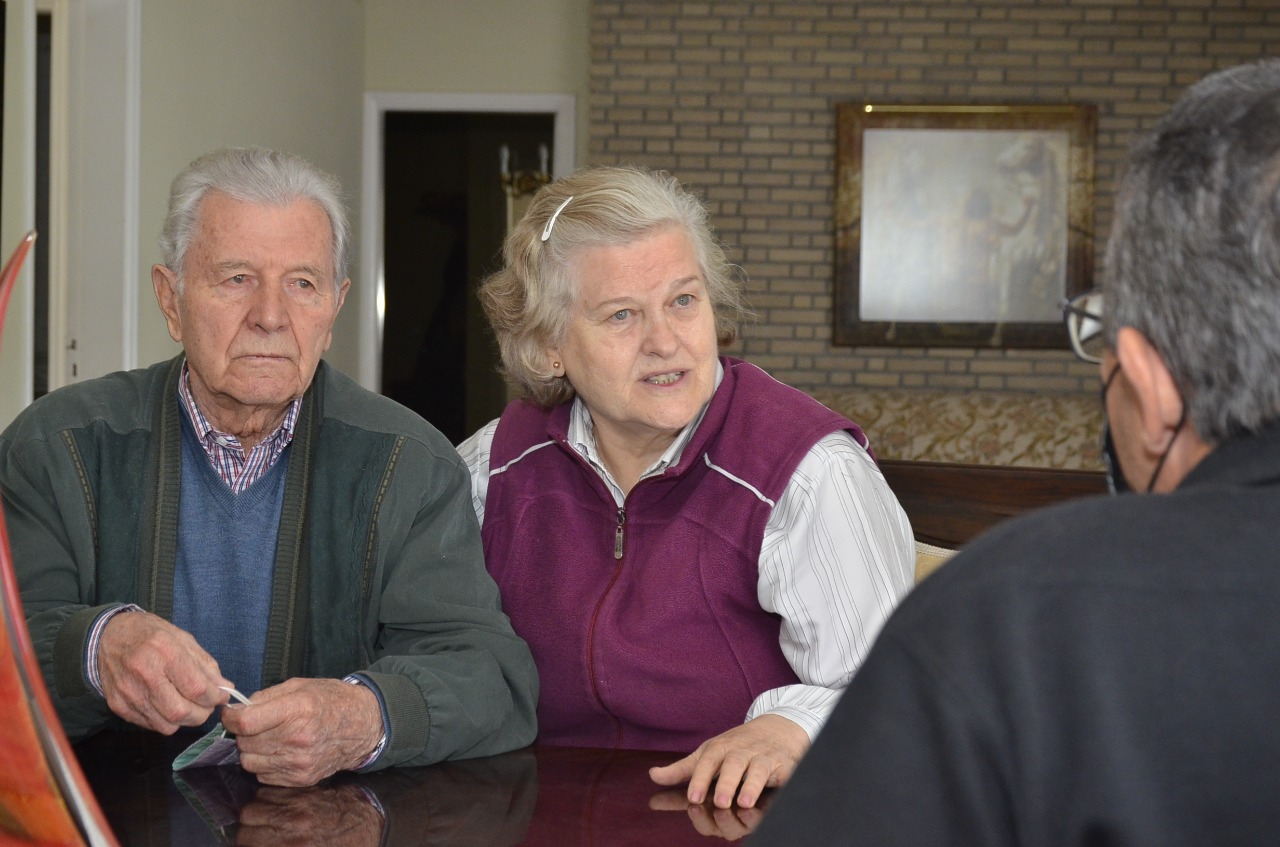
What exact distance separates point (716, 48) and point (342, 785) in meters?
6.40

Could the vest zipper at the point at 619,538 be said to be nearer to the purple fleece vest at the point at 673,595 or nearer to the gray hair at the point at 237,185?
the purple fleece vest at the point at 673,595

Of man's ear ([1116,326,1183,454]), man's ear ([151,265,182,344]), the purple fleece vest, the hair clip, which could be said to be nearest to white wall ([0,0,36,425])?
man's ear ([151,265,182,344])

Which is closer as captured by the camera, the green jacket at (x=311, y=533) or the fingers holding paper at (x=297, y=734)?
the fingers holding paper at (x=297, y=734)

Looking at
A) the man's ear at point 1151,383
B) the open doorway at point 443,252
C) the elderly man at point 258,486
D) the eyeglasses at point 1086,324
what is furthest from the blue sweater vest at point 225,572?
the open doorway at point 443,252

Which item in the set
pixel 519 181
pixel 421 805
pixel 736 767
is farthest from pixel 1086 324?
pixel 519 181

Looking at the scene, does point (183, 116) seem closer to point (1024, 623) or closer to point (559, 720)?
point (559, 720)

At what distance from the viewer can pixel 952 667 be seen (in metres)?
0.63

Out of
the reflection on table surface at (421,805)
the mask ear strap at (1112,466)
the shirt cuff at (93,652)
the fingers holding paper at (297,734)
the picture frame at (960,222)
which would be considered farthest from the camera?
the picture frame at (960,222)

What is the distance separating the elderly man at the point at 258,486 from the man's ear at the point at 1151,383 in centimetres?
96

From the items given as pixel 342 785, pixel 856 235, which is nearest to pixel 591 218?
pixel 342 785

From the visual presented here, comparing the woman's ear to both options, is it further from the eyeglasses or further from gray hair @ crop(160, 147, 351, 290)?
the eyeglasses

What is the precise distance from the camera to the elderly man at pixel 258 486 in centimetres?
162

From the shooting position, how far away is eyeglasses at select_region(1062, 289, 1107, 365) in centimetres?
88

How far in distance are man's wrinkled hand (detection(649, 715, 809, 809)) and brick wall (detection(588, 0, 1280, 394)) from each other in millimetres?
5847
